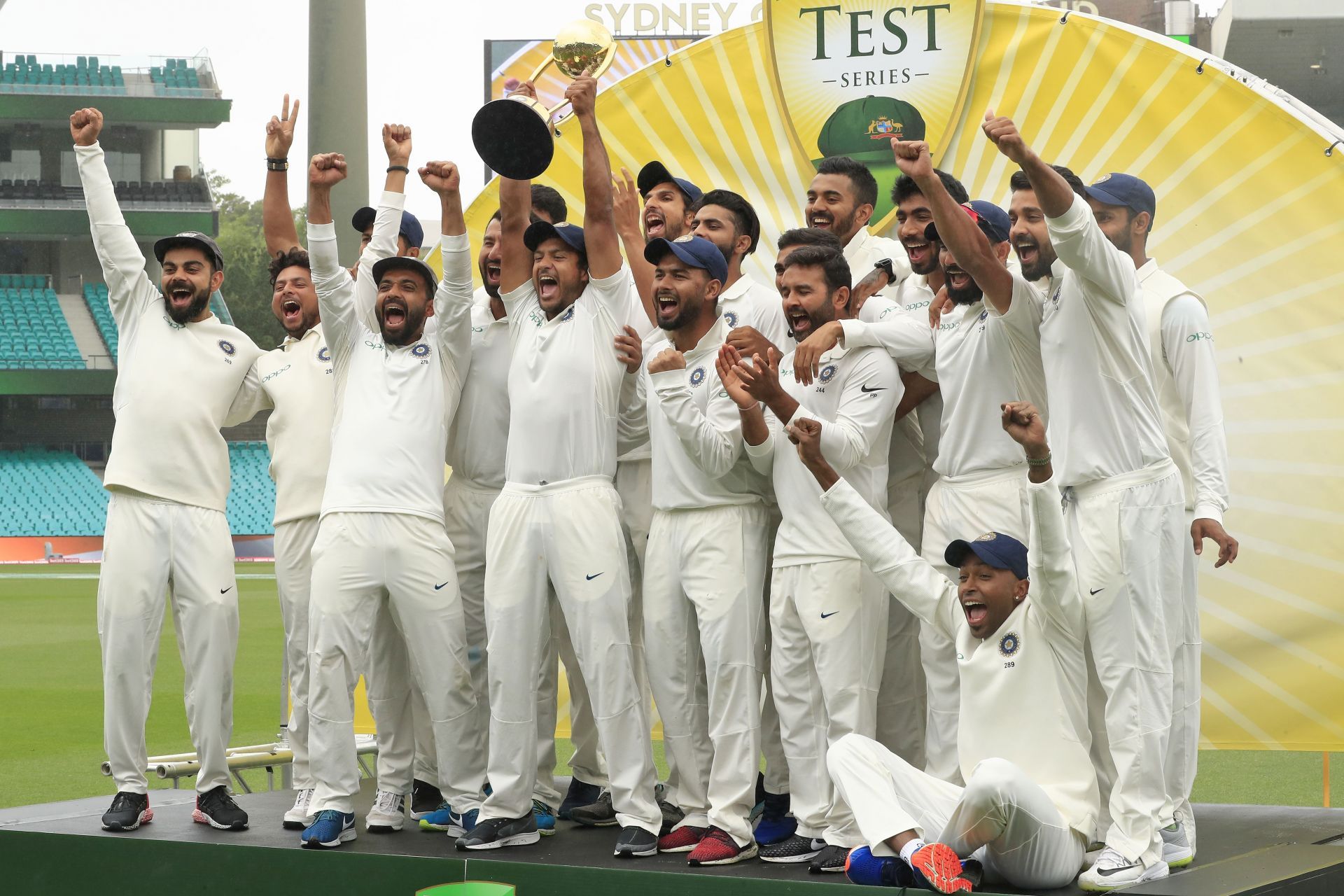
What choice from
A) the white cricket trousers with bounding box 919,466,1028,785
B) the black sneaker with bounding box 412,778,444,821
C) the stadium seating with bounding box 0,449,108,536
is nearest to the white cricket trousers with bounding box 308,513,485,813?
the black sneaker with bounding box 412,778,444,821

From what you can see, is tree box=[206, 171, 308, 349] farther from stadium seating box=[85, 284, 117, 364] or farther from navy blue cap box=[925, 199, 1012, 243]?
navy blue cap box=[925, 199, 1012, 243]

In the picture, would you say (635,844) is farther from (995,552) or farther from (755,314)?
A: (755,314)

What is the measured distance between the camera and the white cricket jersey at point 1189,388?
492cm

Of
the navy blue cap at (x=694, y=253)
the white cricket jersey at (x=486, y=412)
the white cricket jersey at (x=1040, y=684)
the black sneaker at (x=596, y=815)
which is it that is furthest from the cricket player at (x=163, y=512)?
the white cricket jersey at (x=1040, y=684)

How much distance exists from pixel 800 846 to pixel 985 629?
1.00 meters

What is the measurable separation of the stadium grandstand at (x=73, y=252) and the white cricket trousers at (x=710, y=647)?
99.8 feet

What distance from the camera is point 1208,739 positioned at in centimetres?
687

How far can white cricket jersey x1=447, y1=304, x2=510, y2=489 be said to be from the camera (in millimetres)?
5953

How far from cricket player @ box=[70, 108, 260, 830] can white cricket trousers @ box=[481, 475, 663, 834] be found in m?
1.15

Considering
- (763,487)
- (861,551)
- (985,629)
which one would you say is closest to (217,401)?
(763,487)

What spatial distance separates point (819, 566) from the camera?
496 cm

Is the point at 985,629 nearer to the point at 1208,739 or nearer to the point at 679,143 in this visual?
the point at 1208,739

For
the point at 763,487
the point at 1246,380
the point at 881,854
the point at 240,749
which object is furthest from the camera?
the point at 240,749

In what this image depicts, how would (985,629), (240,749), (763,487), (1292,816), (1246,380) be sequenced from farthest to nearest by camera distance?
1. (240,749)
2. (1246,380)
3. (1292,816)
4. (763,487)
5. (985,629)
